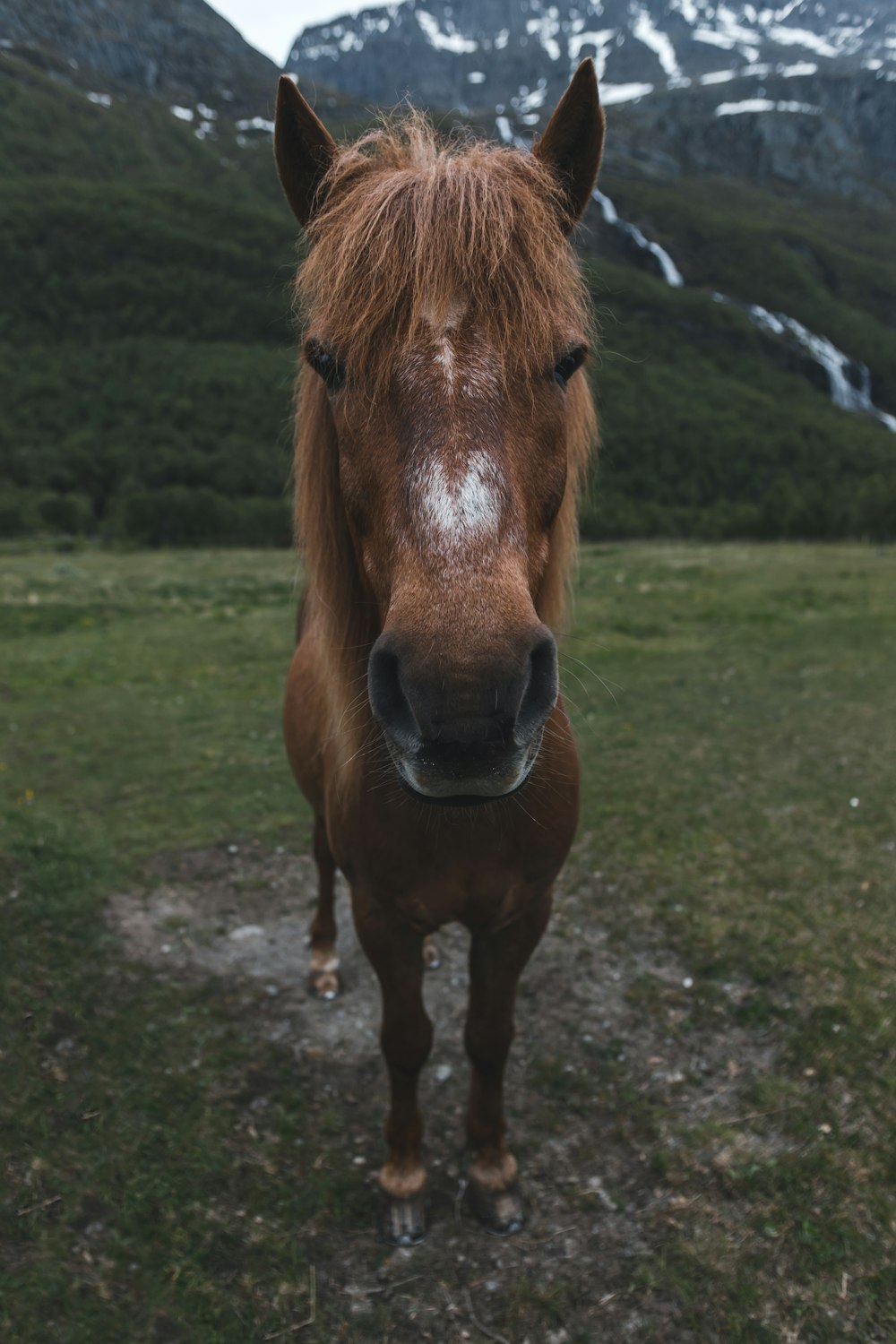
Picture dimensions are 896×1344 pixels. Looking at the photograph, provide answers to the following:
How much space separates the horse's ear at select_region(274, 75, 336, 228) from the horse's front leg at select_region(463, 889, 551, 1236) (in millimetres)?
2623

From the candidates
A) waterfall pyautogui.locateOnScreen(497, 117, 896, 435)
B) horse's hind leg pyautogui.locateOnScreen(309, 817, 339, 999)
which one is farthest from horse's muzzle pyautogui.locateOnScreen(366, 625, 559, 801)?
waterfall pyautogui.locateOnScreen(497, 117, 896, 435)

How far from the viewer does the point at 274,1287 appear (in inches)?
122

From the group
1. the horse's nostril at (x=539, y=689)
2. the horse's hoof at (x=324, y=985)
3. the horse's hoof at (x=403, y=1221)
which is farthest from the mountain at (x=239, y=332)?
the horse's nostril at (x=539, y=689)

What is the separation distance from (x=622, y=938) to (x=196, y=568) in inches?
903

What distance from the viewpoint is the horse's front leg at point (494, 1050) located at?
3.21m

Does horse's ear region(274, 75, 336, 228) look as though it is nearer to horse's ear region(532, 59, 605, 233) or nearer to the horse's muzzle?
horse's ear region(532, 59, 605, 233)

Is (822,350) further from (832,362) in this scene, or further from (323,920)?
(323,920)

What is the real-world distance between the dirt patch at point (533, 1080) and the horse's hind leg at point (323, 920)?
15 centimetres

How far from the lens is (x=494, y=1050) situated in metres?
3.40

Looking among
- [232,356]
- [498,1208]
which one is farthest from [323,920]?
[232,356]

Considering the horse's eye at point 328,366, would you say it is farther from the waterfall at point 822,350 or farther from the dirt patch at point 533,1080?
the waterfall at point 822,350

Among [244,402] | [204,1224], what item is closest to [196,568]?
[204,1224]

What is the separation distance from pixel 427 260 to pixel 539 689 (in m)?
1.13

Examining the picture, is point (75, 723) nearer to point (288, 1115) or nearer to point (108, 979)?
point (108, 979)
